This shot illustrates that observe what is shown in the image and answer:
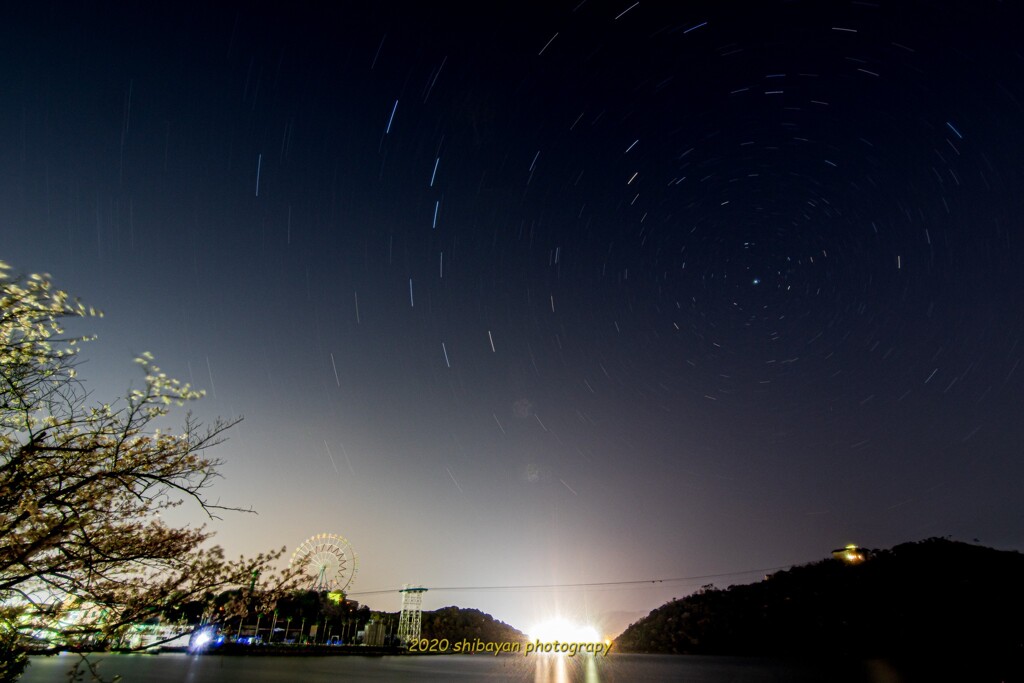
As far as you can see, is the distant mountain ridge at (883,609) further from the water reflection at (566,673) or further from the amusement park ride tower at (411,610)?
the amusement park ride tower at (411,610)

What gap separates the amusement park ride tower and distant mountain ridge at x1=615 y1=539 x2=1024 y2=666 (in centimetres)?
9409

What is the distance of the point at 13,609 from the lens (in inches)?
247

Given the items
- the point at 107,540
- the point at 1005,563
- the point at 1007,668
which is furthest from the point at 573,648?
the point at 107,540

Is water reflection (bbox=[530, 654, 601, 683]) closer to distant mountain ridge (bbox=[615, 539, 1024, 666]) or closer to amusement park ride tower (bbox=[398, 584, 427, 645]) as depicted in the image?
amusement park ride tower (bbox=[398, 584, 427, 645])

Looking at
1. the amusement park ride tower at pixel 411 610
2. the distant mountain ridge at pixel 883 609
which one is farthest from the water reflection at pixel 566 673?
the distant mountain ridge at pixel 883 609

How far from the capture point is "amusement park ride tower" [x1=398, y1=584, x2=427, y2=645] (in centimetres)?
10485

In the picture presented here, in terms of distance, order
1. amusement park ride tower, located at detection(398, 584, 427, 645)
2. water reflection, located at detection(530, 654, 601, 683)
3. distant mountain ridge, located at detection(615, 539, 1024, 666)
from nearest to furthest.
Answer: water reflection, located at detection(530, 654, 601, 683) → distant mountain ridge, located at detection(615, 539, 1024, 666) → amusement park ride tower, located at detection(398, 584, 427, 645)

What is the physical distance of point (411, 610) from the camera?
356 ft

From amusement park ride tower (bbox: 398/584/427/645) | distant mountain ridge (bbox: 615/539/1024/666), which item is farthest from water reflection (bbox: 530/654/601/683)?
distant mountain ridge (bbox: 615/539/1024/666)

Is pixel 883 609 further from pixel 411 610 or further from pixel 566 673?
pixel 411 610

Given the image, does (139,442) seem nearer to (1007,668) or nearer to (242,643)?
(1007,668)

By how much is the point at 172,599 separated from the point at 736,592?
597ft

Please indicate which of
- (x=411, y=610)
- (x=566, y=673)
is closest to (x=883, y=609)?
(x=566, y=673)

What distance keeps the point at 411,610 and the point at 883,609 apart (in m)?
110
